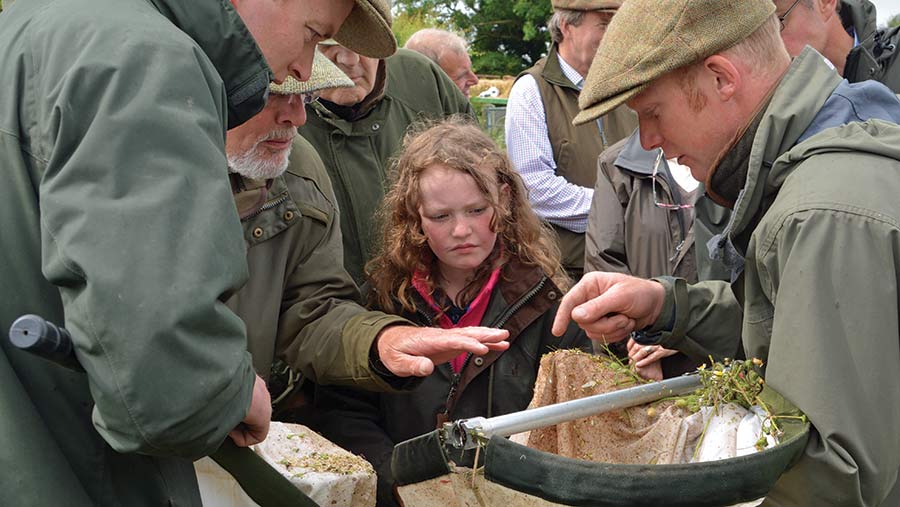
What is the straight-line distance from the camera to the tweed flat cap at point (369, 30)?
A: 7.50 feet

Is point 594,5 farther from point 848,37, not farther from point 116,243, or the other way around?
point 116,243

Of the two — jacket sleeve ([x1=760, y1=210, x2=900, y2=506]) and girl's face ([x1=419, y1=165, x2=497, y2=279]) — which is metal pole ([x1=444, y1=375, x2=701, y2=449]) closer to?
jacket sleeve ([x1=760, y1=210, x2=900, y2=506])

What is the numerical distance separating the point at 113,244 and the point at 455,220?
2.08 metres

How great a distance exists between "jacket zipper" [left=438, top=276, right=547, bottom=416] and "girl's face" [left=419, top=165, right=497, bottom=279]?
0.21 meters

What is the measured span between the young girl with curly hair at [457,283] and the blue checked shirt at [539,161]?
29.9 inches

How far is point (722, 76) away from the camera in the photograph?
2246 millimetres

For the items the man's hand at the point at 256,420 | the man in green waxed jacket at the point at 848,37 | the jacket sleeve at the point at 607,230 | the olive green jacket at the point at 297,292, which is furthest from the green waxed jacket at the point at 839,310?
the man in green waxed jacket at the point at 848,37

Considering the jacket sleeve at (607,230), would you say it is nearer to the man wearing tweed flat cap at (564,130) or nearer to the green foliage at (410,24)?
the man wearing tweed flat cap at (564,130)

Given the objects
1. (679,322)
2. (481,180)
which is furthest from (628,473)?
(481,180)

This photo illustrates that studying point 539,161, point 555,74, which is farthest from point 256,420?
point 555,74

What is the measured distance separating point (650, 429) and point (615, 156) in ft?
6.23

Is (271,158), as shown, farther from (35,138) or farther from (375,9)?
(35,138)

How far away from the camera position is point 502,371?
323 cm

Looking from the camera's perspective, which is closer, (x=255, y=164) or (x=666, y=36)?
(x=666, y=36)
